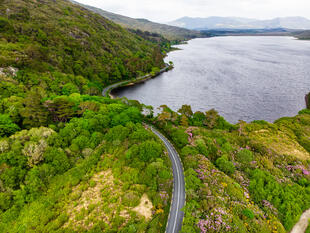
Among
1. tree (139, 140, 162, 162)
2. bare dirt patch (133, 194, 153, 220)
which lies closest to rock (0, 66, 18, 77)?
tree (139, 140, 162, 162)

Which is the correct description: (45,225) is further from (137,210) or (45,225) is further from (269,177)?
(269,177)

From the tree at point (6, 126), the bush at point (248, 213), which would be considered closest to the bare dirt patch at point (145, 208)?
the bush at point (248, 213)

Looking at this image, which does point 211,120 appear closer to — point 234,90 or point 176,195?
point 176,195

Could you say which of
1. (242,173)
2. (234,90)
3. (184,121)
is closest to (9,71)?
(184,121)

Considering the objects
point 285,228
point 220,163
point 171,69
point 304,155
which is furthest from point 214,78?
point 285,228

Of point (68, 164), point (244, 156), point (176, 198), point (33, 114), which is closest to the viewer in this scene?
point (176, 198)

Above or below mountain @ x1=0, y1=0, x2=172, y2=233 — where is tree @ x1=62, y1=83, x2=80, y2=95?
above

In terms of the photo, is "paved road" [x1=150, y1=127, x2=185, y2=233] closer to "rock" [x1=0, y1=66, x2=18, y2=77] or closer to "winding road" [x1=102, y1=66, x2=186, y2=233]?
"winding road" [x1=102, y1=66, x2=186, y2=233]
